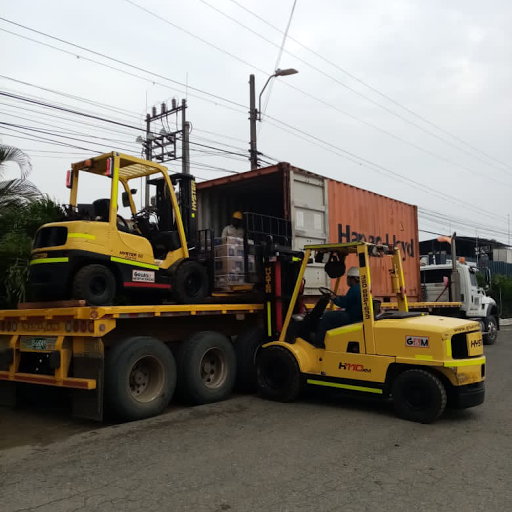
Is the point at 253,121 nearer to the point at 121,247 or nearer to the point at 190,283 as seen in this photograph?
the point at 190,283

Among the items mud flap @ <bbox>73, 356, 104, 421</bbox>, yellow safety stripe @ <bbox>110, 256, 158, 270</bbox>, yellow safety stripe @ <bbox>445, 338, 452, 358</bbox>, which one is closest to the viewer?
mud flap @ <bbox>73, 356, 104, 421</bbox>

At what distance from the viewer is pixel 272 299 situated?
25.6 feet

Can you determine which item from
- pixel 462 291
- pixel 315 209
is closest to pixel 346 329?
pixel 315 209

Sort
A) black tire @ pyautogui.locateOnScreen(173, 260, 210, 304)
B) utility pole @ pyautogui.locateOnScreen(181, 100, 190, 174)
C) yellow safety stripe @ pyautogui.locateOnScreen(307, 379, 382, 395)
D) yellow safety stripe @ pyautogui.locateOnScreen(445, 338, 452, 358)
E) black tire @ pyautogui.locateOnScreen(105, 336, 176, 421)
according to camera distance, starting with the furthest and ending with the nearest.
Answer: utility pole @ pyautogui.locateOnScreen(181, 100, 190, 174) → black tire @ pyautogui.locateOnScreen(173, 260, 210, 304) → yellow safety stripe @ pyautogui.locateOnScreen(307, 379, 382, 395) → yellow safety stripe @ pyautogui.locateOnScreen(445, 338, 452, 358) → black tire @ pyautogui.locateOnScreen(105, 336, 176, 421)

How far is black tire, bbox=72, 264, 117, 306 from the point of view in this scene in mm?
6039

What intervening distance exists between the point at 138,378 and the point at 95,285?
4.07ft

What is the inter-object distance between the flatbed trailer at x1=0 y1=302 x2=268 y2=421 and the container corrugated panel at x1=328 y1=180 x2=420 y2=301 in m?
3.23

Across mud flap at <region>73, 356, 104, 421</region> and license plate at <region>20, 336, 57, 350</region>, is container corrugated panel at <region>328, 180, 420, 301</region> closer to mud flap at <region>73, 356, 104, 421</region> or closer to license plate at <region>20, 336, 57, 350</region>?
mud flap at <region>73, 356, 104, 421</region>

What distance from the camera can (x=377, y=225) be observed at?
11.5 m

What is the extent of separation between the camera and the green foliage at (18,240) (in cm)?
796

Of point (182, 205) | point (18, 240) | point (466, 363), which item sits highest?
point (182, 205)

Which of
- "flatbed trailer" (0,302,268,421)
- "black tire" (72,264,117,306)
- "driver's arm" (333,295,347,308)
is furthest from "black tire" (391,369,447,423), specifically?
"black tire" (72,264,117,306)

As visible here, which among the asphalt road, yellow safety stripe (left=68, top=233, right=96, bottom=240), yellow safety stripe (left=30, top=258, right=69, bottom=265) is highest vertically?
yellow safety stripe (left=68, top=233, right=96, bottom=240)

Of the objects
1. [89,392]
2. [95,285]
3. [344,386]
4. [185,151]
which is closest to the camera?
[89,392]
